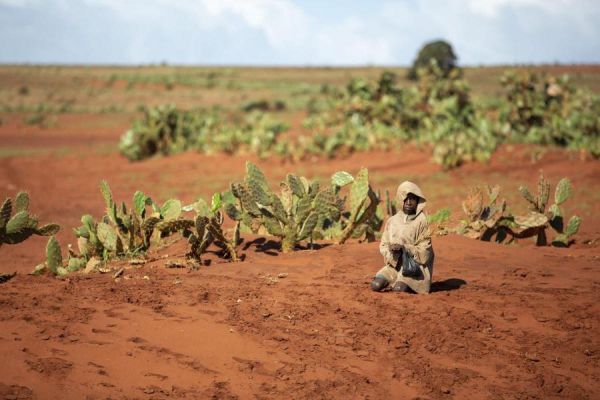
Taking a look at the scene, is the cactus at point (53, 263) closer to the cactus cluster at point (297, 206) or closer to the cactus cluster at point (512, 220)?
the cactus cluster at point (297, 206)

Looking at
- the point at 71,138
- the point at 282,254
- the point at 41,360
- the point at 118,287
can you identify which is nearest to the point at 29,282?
the point at 118,287

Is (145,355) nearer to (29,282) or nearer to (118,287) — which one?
(118,287)

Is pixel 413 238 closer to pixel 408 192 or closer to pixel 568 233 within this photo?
pixel 408 192

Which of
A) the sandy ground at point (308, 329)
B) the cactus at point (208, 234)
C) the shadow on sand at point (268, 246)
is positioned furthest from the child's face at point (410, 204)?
the cactus at point (208, 234)

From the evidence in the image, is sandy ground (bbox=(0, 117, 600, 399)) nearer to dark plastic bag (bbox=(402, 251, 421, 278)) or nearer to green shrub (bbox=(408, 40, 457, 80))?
dark plastic bag (bbox=(402, 251, 421, 278))

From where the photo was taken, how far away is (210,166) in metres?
17.8

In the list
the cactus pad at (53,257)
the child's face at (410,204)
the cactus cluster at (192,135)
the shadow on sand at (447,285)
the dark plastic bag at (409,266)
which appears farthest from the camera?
the cactus cluster at (192,135)

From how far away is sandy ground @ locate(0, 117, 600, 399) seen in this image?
14.6 ft

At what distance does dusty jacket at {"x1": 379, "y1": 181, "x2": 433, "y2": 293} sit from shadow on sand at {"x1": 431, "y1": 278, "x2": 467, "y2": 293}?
25cm

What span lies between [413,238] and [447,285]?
0.66m

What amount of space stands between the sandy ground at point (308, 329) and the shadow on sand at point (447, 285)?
25 millimetres

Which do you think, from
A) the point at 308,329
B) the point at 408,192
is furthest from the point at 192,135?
the point at 308,329

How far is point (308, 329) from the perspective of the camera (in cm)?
523

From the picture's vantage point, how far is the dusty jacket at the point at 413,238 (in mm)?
5867
